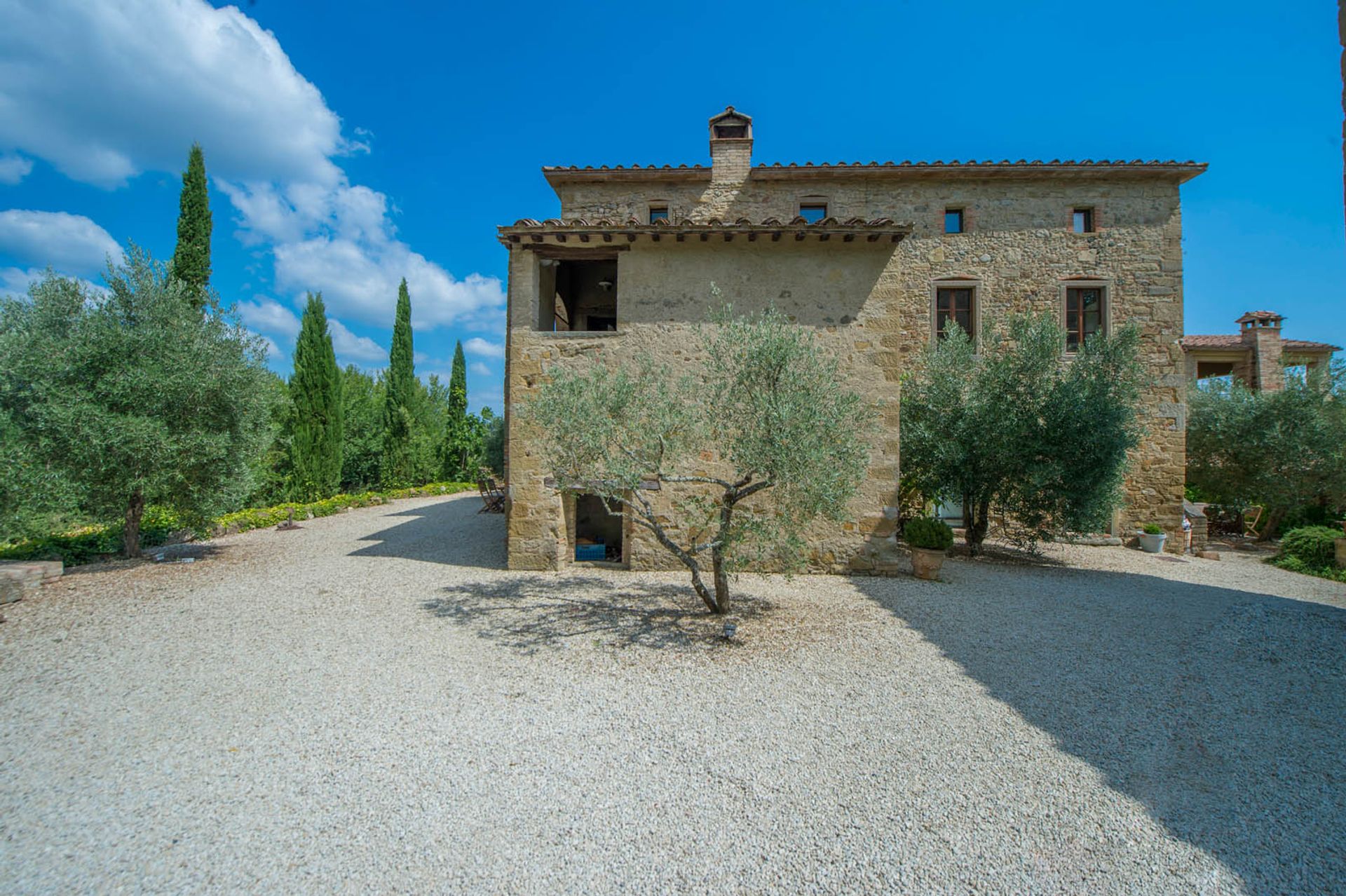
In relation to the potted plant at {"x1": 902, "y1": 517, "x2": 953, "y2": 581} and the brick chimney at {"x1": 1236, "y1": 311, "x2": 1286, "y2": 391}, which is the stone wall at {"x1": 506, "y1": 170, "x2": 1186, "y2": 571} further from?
the brick chimney at {"x1": 1236, "y1": 311, "x2": 1286, "y2": 391}

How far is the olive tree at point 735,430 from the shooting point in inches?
219

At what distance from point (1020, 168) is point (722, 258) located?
31.5 ft

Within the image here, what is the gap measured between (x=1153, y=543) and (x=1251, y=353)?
12.5 metres

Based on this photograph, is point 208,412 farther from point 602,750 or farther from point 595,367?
point 602,750

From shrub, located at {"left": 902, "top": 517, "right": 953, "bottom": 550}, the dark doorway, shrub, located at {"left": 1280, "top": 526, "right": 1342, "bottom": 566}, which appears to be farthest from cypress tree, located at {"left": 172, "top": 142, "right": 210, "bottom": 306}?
shrub, located at {"left": 1280, "top": 526, "right": 1342, "bottom": 566}

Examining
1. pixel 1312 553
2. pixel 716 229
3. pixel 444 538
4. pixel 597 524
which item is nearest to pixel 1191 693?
pixel 716 229

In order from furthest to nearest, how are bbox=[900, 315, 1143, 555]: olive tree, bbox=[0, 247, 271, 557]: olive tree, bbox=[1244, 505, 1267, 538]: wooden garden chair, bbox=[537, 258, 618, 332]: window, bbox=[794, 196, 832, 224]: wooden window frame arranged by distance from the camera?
bbox=[1244, 505, 1267, 538]: wooden garden chair → bbox=[794, 196, 832, 224]: wooden window frame → bbox=[537, 258, 618, 332]: window → bbox=[900, 315, 1143, 555]: olive tree → bbox=[0, 247, 271, 557]: olive tree

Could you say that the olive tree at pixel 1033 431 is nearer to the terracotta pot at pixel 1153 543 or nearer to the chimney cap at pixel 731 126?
the terracotta pot at pixel 1153 543

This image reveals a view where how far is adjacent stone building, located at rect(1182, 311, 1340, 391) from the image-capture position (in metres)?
18.7

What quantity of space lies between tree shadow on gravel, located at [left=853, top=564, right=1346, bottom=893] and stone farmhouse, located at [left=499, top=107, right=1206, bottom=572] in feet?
8.14

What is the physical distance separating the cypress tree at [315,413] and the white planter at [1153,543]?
75.4 ft

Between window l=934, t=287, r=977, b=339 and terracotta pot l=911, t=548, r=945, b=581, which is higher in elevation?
window l=934, t=287, r=977, b=339

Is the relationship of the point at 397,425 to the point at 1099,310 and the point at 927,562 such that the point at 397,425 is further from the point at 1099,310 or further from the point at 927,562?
the point at 1099,310

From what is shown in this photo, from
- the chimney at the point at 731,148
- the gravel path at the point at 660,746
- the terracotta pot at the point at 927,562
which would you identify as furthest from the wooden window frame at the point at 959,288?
the gravel path at the point at 660,746
